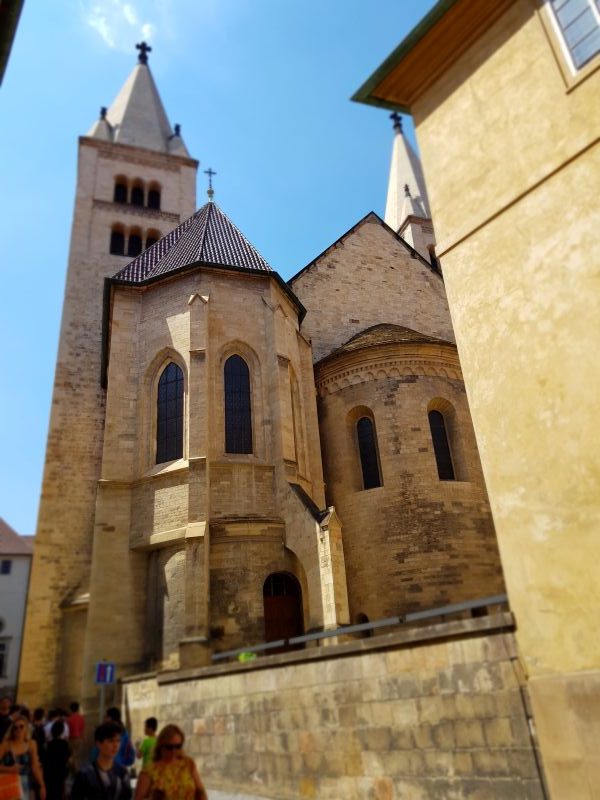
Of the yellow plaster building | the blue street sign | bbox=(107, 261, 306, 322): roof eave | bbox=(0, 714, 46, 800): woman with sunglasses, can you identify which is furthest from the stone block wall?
bbox=(107, 261, 306, 322): roof eave

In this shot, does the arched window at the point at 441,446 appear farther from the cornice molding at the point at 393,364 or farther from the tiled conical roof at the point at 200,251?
the tiled conical roof at the point at 200,251

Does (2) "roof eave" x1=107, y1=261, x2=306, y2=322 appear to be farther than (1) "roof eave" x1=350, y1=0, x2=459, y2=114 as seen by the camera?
Yes

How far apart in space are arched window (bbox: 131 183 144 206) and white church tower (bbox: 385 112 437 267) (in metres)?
14.6

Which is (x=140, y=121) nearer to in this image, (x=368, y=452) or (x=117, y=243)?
(x=117, y=243)

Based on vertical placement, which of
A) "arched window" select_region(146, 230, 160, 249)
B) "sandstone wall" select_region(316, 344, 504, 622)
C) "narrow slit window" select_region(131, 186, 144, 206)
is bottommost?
"sandstone wall" select_region(316, 344, 504, 622)

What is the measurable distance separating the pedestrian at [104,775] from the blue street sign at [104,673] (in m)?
8.48

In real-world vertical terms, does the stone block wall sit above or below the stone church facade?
below

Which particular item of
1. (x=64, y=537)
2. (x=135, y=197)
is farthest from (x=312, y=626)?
(x=135, y=197)

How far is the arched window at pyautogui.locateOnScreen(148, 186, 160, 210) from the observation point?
1330 inches

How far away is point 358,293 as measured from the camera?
23.7 meters

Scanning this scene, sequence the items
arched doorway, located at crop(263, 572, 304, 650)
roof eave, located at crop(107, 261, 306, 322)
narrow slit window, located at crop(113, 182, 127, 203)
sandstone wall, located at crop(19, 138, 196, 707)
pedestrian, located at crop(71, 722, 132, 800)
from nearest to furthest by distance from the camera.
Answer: pedestrian, located at crop(71, 722, 132, 800) → arched doorway, located at crop(263, 572, 304, 650) → roof eave, located at crop(107, 261, 306, 322) → sandstone wall, located at crop(19, 138, 196, 707) → narrow slit window, located at crop(113, 182, 127, 203)

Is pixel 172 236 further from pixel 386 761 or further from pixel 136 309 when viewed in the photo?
pixel 386 761

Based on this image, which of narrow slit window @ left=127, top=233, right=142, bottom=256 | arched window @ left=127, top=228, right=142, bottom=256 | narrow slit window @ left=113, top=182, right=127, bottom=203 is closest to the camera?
narrow slit window @ left=127, top=233, right=142, bottom=256

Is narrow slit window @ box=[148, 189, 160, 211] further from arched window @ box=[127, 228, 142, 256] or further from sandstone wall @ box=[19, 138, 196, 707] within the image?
arched window @ box=[127, 228, 142, 256]
